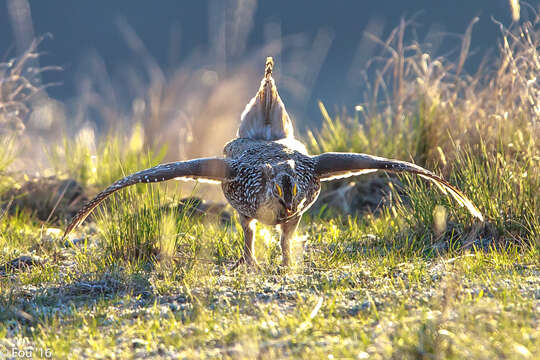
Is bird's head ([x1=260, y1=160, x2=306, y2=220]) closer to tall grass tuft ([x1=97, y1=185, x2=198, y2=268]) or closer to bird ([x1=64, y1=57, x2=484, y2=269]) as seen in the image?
bird ([x1=64, y1=57, x2=484, y2=269])

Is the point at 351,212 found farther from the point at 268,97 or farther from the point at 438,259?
the point at 438,259

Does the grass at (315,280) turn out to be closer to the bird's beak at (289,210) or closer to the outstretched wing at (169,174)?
A: the outstretched wing at (169,174)

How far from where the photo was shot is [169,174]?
16.4 ft

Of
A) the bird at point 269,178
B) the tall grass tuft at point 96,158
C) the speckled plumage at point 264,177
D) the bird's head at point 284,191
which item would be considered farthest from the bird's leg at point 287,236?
the tall grass tuft at point 96,158

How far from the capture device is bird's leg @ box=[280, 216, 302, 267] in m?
5.16

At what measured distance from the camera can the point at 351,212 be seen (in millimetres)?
7309

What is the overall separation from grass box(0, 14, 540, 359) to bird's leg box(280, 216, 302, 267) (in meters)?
0.09

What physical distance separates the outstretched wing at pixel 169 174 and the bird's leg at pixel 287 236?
0.64 metres

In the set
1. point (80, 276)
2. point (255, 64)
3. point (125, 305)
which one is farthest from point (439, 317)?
point (255, 64)

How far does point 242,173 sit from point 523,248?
231 centimetres

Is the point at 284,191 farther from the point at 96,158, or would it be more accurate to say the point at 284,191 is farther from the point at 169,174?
the point at 96,158

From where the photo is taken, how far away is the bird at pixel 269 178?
4637 millimetres

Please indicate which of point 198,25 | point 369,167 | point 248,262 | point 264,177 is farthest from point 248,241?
point 198,25

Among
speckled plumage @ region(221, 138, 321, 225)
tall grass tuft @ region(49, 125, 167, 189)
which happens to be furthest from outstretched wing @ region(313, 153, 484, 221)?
tall grass tuft @ region(49, 125, 167, 189)
